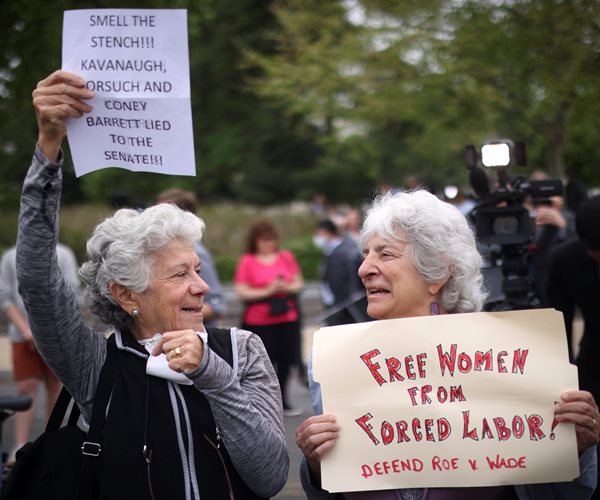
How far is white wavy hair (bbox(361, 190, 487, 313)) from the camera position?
10.1 ft

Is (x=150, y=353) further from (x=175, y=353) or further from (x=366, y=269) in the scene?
(x=366, y=269)

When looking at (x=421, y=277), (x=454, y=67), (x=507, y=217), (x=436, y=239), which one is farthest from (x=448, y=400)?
(x=454, y=67)

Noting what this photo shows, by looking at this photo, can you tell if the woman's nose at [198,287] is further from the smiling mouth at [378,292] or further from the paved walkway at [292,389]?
the paved walkway at [292,389]

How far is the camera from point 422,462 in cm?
→ 284

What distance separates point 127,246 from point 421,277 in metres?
0.89

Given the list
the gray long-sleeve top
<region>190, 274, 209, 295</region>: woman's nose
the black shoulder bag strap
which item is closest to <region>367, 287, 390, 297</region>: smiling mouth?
the gray long-sleeve top

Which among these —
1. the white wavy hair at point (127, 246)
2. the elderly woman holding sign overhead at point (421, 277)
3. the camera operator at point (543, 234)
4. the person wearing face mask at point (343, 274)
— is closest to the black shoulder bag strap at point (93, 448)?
the white wavy hair at point (127, 246)

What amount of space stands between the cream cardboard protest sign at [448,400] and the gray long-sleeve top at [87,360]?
0.19 meters

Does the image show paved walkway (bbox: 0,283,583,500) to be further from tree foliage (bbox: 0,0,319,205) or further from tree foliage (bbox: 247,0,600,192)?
tree foliage (bbox: 0,0,319,205)

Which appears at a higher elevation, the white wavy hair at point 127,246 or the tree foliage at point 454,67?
the tree foliage at point 454,67

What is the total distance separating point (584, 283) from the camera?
4.62m

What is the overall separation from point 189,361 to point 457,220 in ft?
3.25

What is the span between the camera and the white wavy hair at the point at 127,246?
9.98 feet

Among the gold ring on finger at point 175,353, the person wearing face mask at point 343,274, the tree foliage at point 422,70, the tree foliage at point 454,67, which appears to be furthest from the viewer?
the tree foliage at point 454,67
